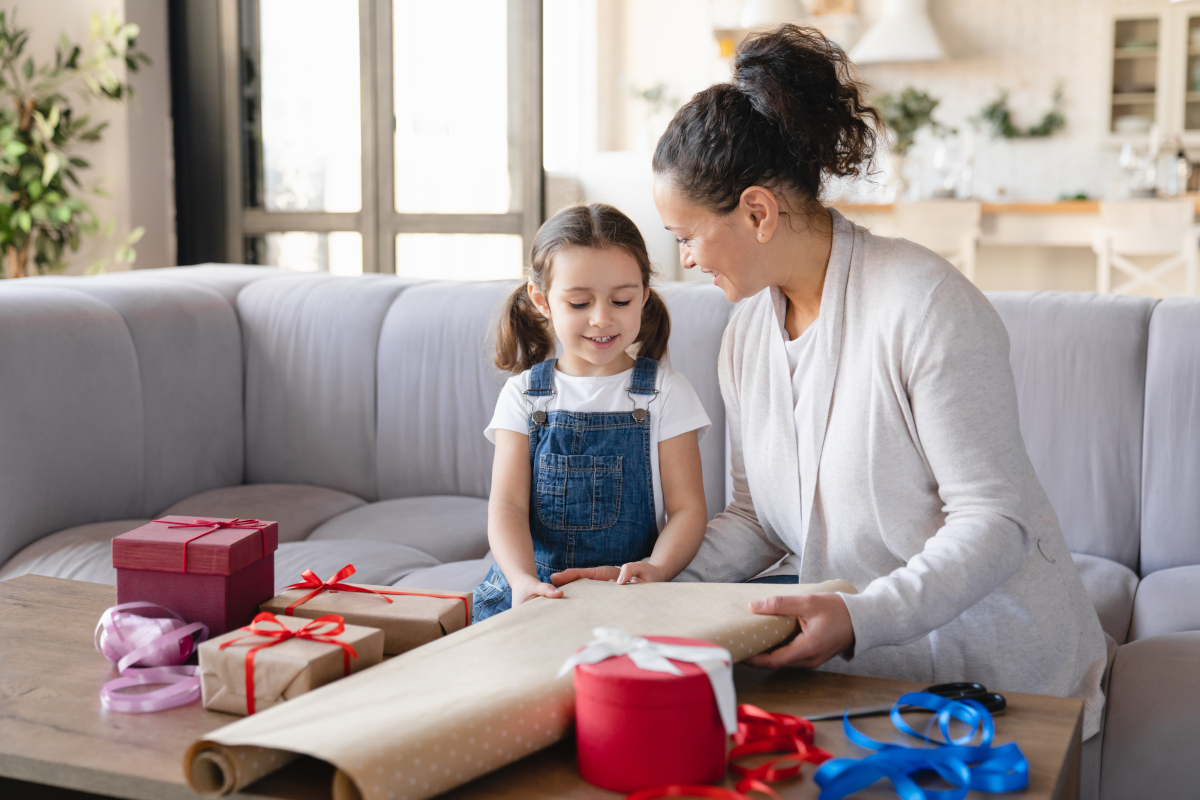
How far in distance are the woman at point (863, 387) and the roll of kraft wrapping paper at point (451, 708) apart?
0.30m

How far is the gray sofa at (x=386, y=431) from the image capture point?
1706 millimetres

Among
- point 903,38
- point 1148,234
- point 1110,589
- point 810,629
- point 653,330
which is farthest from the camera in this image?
point 903,38

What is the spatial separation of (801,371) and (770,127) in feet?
0.95

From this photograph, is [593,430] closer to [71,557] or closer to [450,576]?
[450,576]

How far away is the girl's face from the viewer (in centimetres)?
136

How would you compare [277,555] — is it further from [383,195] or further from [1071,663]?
[383,195]

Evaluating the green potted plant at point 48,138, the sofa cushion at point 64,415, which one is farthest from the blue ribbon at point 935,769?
the green potted plant at point 48,138

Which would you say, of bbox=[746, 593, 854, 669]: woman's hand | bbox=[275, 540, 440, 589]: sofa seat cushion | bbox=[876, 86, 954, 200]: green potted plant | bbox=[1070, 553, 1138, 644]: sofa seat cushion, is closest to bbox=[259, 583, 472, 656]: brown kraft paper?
bbox=[746, 593, 854, 669]: woman's hand

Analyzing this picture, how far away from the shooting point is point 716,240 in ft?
4.02

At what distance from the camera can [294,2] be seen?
4508 millimetres

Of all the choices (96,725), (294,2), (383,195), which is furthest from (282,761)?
(294,2)

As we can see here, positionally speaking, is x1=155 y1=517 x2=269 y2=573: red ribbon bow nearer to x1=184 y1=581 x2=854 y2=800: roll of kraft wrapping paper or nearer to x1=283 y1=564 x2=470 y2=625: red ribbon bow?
x1=283 y1=564 x2=470 y2=625: red ribbon bow

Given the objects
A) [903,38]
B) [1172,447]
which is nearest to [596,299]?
[1172,447]

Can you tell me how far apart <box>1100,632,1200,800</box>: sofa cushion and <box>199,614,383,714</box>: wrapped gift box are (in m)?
0.90
